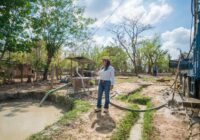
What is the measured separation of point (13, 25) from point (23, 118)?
29.6ft

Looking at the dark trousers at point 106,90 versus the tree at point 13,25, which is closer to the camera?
the dark trousers at point 106,90

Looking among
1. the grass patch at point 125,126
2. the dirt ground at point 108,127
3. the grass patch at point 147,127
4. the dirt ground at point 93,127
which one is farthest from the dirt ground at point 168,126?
the dirt ground at point 93,127

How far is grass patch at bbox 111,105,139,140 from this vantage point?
18.9 ft

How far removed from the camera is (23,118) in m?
9.18

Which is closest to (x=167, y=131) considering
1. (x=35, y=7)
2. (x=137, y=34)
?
(x=35, y=7)

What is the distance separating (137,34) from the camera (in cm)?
3703

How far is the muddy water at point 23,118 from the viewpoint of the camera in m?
7.35

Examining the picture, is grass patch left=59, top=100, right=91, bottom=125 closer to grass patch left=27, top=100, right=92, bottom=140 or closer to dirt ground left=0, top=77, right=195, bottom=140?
grass patch left=27, top=100, right=92, bottom=140

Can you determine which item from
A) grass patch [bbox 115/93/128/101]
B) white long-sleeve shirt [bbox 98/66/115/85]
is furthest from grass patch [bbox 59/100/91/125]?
grass patch [bbox 115/93/128/101]

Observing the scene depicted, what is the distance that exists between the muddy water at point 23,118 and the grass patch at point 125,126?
8.57 feet

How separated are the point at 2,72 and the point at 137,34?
2363 cm

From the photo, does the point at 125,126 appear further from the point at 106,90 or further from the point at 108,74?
the point at 108,74

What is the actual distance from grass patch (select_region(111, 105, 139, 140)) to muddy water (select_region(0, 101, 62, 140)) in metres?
2.61

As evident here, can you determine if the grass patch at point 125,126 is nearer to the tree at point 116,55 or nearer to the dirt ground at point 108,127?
the dirt ground at point 108,127
